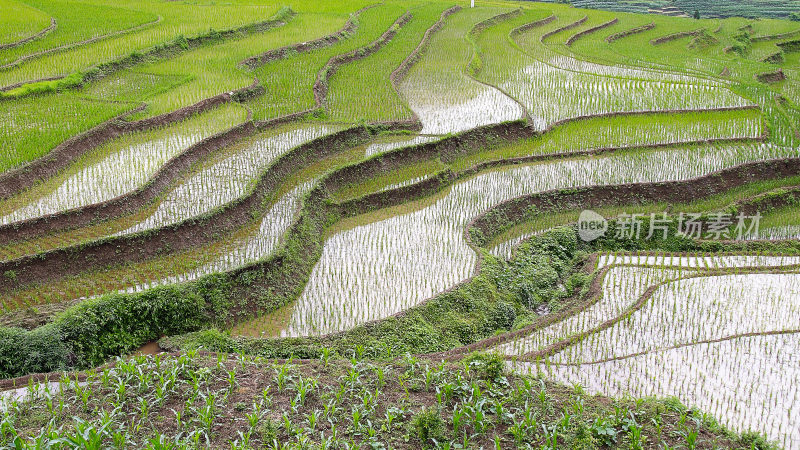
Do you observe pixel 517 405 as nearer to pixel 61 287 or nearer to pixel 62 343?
pixel 62 343

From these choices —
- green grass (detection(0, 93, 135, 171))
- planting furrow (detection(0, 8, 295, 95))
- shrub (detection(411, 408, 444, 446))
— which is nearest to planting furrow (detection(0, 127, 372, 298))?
green grass (detection(0, 93, 135, 171))

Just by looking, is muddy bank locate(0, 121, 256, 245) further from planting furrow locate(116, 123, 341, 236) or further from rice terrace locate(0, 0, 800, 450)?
planting furrow locate(116, 123, 341, 236)

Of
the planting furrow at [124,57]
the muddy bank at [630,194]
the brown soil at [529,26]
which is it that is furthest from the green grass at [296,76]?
the muddy bank at [630,194]

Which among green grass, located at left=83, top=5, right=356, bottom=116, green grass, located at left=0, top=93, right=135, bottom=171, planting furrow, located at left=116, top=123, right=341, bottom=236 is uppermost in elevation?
green grass, located at left=83, top=5, right=356, bottom=116

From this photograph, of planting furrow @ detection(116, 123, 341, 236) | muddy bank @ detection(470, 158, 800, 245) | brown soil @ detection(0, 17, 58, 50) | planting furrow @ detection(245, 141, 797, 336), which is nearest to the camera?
planting furrow @ detection(245, 141, 797, 336)

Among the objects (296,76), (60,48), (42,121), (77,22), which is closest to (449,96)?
(296,76)

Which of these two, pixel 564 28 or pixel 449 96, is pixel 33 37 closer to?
pixel 449 96

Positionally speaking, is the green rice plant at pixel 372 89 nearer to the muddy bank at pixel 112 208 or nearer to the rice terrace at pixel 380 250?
the rice terrace at pixel 380 250

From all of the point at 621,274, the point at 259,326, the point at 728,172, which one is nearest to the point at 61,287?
the point at 259,326

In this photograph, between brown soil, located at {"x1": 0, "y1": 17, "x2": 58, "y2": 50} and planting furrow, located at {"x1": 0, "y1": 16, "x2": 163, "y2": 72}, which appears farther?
brown soil, located at {"x1": 0, "y1": 17, "x2": 58, "y2": 50}
